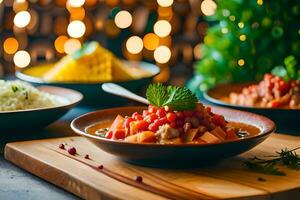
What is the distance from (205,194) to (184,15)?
12.7 feet

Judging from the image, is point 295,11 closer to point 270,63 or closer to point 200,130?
point 270,63

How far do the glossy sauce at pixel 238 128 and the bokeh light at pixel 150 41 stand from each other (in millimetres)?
3137

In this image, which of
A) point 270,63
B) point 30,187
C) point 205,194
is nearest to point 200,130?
point 205,194

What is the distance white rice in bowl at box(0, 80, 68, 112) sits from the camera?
2.17 m

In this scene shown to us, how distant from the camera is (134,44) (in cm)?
511

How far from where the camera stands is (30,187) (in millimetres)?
1723

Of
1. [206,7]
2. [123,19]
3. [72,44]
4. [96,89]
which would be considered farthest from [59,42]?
[96,89]

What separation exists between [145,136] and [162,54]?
356 centimetres

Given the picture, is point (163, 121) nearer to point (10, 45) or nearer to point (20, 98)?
point (20, 98)

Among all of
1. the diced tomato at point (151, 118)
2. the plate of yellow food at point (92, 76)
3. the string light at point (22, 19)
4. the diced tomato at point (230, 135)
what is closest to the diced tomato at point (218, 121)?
the diced tomato at point (230, 135)

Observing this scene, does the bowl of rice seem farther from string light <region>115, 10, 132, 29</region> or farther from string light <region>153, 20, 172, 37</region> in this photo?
string light <region>153, 20, 172, 37</region>

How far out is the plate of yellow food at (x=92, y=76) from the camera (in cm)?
270

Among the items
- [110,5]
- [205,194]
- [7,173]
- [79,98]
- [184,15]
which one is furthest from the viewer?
[184,15]

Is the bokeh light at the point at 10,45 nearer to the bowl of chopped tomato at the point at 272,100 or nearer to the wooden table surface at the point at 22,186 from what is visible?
the bowl of chopped tomato at the point at 272,100
